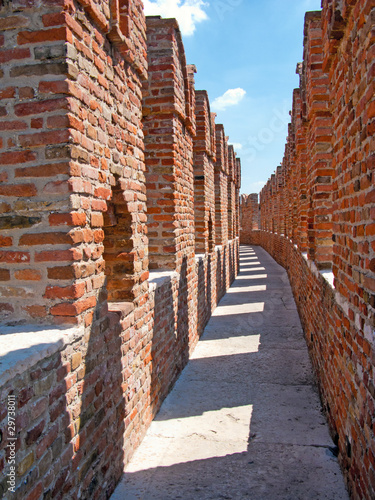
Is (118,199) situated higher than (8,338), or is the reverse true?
(118,199)

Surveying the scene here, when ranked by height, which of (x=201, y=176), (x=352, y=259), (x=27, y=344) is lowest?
(x=27, y=344)

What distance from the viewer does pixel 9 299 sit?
85.8 inches

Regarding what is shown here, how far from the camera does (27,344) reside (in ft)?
5.98

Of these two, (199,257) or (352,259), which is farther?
(199,257)

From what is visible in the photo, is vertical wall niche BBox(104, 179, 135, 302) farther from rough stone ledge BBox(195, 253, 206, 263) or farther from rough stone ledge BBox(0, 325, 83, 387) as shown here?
rough stone ledge BBox(195, 253, 206, 263)

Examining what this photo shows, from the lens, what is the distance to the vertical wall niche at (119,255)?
3123mm

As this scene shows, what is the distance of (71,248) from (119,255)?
3.48 ft

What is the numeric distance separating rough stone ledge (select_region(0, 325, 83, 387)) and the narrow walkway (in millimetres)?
1238

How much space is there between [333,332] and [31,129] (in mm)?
2537

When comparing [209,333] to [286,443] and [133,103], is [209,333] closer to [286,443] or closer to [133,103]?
[286,443]

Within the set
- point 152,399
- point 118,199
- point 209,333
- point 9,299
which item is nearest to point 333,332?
point 152,399

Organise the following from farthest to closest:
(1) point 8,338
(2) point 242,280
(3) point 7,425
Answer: (2) point 242,280 < (1) point 8,338 < (3) point 7,425

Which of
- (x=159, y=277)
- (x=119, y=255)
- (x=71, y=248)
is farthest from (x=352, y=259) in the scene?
(x=159, y=277)

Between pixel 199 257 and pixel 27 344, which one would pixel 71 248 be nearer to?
pixel 27 344
